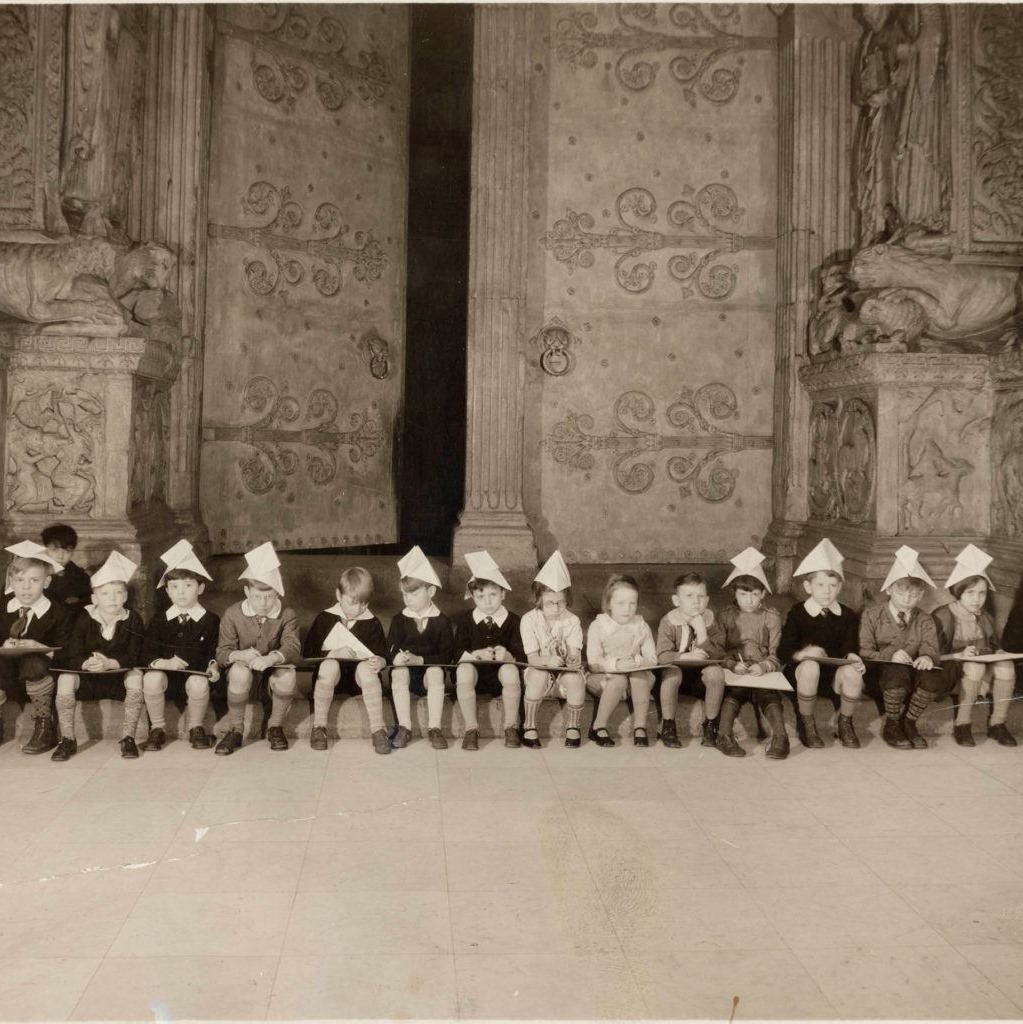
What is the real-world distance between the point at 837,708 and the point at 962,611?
77cm

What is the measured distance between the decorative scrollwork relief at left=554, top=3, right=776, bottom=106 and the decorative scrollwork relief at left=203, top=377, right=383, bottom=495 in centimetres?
317

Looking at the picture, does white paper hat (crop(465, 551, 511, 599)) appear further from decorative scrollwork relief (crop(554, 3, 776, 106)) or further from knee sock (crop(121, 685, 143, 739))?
decorative scrollwork relief (crop(554, 3, 776, 106))

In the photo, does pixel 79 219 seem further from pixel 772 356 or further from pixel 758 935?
pixel 758 935

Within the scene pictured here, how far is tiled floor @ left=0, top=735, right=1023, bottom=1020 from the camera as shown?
98.7 inches

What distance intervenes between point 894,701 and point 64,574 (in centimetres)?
405

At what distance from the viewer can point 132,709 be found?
14.7 feet

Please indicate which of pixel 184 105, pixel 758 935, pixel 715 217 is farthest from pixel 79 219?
pixel 758 935

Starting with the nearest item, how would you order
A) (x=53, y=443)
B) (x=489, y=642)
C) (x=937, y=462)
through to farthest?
1. (x=489, y=642)
2. (x=53, y=443)
3. (x=937, y=462)

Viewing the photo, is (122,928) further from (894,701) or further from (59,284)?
→ (59,284)

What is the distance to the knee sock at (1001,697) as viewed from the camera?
4.78 metres

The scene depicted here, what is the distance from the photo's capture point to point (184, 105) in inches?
269

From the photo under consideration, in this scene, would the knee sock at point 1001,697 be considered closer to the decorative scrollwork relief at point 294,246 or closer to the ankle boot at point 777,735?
the ankle boot at point 777,735

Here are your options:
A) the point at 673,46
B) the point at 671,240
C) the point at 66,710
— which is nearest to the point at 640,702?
the point at 66,710

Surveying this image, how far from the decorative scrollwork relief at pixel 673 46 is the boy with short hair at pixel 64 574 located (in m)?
5.02
